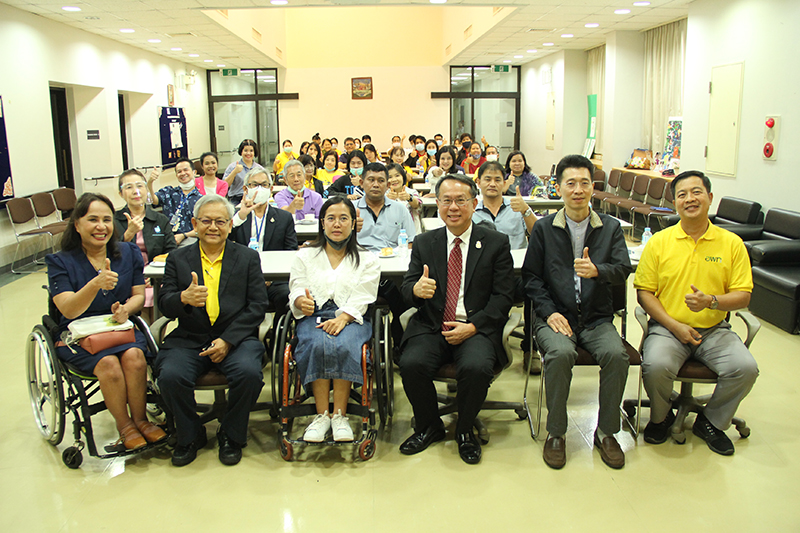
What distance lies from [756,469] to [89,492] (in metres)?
3.09

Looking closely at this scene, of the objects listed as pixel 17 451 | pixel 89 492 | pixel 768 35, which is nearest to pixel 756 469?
pixel 89 492

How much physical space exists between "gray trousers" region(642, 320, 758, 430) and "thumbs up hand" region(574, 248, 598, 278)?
0.47 metres

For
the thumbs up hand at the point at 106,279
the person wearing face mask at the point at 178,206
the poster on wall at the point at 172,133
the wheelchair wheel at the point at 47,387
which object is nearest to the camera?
the wheelchair wheel at the point at 47,387

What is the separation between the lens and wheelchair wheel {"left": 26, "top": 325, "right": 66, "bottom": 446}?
2.80 m

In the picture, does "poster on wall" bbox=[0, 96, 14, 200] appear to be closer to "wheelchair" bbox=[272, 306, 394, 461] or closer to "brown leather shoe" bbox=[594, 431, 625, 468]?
"wheelchair" bbox=[272, 306, 394, 461]

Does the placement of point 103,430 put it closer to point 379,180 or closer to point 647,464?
point 379,180

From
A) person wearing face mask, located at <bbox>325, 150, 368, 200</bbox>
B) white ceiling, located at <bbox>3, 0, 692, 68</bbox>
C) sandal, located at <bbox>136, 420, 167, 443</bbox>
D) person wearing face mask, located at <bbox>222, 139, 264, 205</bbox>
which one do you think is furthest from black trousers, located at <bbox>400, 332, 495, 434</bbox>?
white ceiling, located at <bbox>3, 0, 692, 68</bbox>

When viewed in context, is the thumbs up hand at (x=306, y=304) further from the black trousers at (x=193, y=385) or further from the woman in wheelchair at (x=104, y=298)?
the woman in wheelchair at (x=104, y=298)

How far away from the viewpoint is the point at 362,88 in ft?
54.6

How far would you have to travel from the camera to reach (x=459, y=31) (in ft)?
44.8

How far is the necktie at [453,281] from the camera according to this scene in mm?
3197

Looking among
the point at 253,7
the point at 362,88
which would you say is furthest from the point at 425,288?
the point at 362,88

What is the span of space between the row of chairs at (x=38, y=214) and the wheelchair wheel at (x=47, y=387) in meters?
4.59

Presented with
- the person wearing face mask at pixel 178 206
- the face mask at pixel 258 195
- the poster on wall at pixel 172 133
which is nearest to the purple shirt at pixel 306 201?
the person wearing face mask at pixel 178 206
